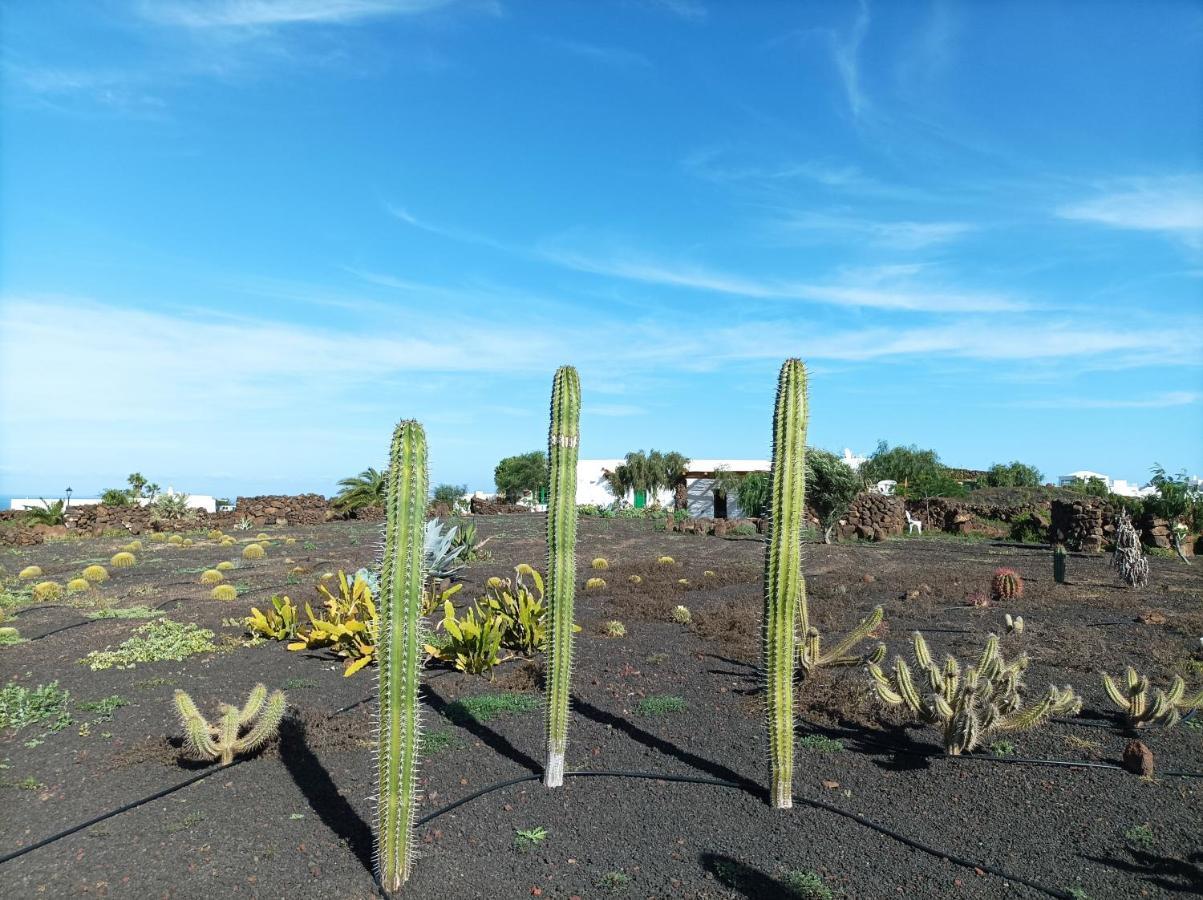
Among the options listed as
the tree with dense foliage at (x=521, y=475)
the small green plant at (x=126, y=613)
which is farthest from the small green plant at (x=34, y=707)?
the tree with dense foliage at (x=521, y=475)

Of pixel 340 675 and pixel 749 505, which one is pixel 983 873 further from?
pixel 749 505

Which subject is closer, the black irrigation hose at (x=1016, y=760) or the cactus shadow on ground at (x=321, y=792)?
the cactus shadow on ground at (x=321, y=792)

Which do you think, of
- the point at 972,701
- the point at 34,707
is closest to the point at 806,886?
the point at 972,701

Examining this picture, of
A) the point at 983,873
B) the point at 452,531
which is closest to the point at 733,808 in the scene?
the point at 983,873

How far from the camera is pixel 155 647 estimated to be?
27.1 ft

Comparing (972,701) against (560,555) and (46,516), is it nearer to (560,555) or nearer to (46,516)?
(560,555)

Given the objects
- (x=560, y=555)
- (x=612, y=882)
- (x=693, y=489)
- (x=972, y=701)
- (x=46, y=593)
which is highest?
(x=693, y=489)

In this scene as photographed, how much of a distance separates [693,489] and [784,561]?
1545 inches

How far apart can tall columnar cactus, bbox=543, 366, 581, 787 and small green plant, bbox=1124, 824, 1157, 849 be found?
2888 mm

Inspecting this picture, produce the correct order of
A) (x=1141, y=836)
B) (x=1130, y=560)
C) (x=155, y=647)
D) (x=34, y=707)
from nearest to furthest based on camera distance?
(x=1141, y=836) → (x=34, y=707) → (x=155, y=647) → (x=1130, y=560)

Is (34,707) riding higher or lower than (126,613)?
lower

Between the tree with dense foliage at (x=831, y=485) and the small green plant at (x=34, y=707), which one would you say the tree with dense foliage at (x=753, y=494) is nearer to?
the tree with dense foliage at (x=831, y=485)

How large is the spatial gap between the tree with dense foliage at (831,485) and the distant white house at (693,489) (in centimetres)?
1550

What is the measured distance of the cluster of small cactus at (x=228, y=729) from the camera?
16.3 ft
